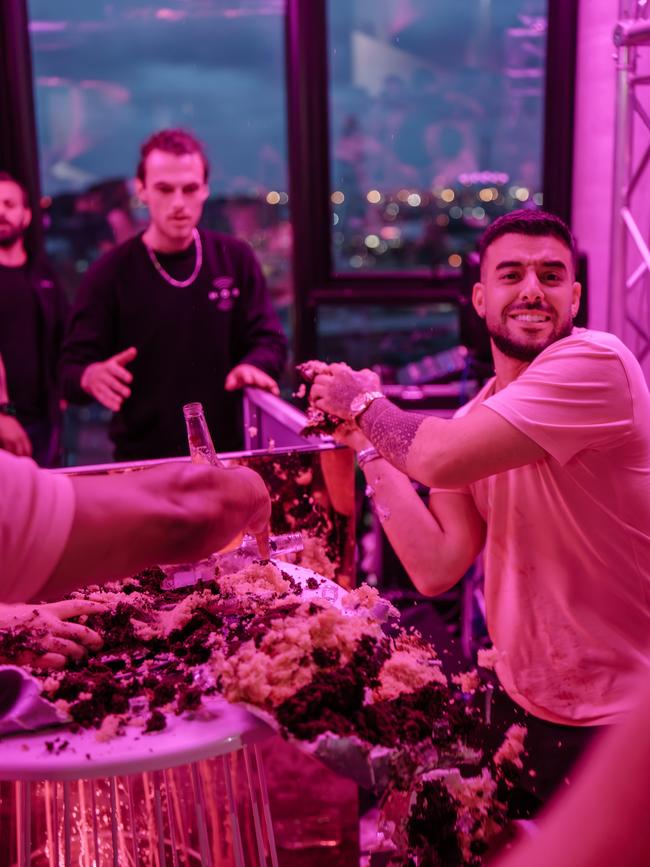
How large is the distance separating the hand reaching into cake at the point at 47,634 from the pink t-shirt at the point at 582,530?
91cm

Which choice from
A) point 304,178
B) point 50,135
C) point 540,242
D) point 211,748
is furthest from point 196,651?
point 50,135

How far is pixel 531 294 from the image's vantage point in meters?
2.16

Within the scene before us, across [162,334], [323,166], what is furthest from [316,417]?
[323,166]

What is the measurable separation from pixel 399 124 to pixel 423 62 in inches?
13.9

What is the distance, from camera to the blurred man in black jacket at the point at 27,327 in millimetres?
4137

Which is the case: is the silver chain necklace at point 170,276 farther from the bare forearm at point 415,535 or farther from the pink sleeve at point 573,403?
the pink sleeve at point 573,403

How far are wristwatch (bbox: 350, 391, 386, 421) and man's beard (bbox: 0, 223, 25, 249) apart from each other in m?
2.50

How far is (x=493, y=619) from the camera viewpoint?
7.23ft

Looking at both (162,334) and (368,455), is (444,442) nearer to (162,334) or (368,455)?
(368,455)

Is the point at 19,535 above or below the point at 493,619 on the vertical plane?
above

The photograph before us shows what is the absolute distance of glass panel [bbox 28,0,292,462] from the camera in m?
5.41

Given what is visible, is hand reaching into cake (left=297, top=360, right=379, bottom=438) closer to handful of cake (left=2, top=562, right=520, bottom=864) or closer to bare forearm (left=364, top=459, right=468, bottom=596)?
bare forearm (left=364, top=459, right=468, bottom=596)

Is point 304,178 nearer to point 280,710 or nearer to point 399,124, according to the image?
point 399,124

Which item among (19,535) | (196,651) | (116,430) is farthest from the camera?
(116,430)
